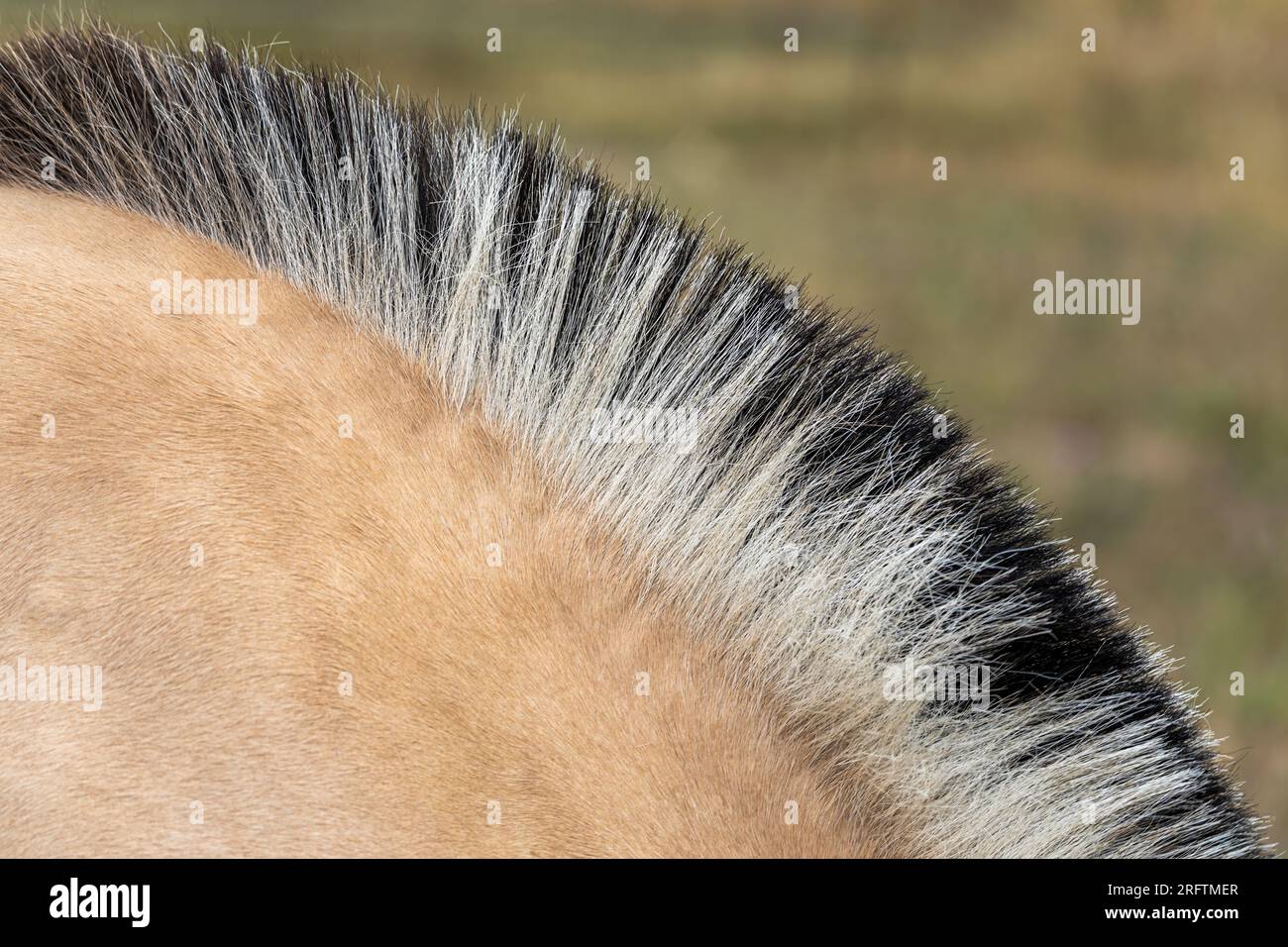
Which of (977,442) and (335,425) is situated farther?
(977,442)

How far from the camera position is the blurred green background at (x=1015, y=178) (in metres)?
6.69

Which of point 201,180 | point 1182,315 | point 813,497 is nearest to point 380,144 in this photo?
point 201,180

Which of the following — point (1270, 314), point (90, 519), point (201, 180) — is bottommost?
point (90, 519)

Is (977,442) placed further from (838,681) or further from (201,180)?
(201,180)

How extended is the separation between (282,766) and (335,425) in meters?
0.44

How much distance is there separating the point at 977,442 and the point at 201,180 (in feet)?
4.11

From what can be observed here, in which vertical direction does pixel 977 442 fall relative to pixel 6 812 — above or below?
above

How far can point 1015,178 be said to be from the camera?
9.71 meters

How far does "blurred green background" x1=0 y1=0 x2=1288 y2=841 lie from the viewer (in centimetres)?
669
